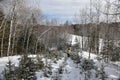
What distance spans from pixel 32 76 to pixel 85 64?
25.8 ft

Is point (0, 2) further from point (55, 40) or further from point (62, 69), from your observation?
point (55, 40)

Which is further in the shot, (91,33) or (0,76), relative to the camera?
(91,33)

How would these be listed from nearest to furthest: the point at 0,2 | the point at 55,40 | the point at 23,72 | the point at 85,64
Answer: the point at 23,72
the point at 85,64
the point at 0,2
the point at 55,40

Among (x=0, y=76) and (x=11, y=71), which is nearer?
(x=11, y=71)

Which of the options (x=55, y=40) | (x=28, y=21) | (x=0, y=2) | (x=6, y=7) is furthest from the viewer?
(x=55, y=40)

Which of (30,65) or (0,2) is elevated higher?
(0,2)

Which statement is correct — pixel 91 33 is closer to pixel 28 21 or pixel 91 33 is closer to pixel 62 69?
pixel 28 21

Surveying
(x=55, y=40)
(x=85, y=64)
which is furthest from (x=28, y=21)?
(x=55, y=40)

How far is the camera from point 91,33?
44906 mm

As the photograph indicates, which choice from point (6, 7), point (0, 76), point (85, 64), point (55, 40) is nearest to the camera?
point (0, 76)

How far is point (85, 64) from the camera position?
71.5 feet

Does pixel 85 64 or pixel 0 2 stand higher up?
pixel 0 2

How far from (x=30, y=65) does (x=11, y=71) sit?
3.79 feet

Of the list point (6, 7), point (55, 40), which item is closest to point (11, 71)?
point (6, 7)
